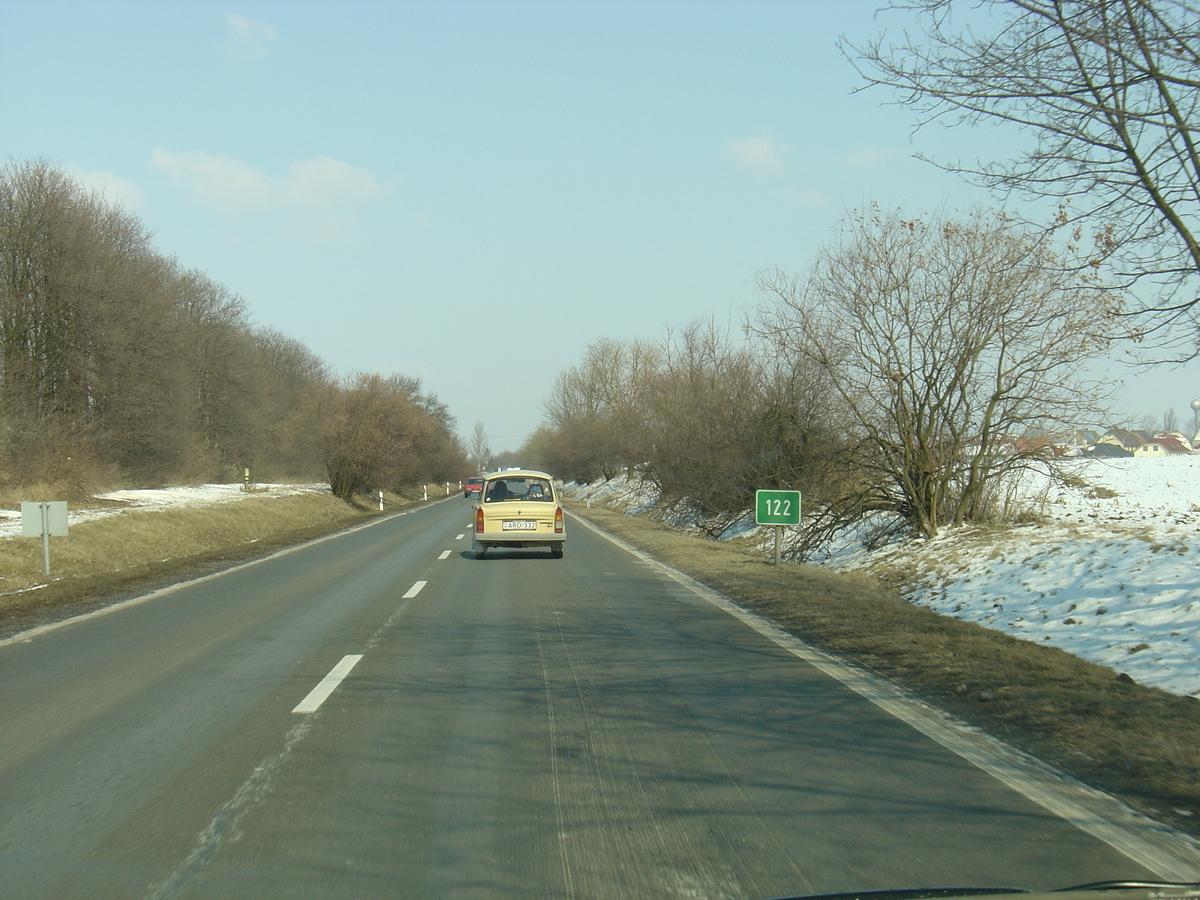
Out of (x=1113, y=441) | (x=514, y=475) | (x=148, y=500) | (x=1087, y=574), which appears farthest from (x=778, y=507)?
(x=148, y=500)

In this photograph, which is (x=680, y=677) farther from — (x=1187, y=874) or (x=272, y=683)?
(x=1187, y=874)

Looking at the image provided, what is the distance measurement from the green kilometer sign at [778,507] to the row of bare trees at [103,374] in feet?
68.8

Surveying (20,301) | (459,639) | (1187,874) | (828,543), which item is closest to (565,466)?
(20,301)

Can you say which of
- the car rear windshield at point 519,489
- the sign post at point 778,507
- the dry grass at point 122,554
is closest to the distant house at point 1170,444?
the sign post at point 778,507

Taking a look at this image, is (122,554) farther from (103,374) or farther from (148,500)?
(103,374)

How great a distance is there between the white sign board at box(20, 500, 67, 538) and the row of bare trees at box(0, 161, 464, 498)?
1252cm

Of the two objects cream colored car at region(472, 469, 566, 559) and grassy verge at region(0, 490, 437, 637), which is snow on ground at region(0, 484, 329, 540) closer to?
grassy verge at region(0, 490, 437, 637)

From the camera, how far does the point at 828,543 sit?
889 inches

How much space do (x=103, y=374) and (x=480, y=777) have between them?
109 feet

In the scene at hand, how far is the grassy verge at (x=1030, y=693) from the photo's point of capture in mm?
4977

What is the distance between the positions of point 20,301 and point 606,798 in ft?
109

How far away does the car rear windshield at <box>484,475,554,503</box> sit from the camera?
61.5 ft

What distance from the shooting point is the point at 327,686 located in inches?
279

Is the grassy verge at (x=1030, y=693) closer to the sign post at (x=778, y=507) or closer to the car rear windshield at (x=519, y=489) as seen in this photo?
the sign post at (x=778, y=507)
